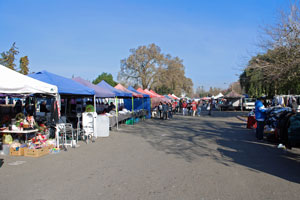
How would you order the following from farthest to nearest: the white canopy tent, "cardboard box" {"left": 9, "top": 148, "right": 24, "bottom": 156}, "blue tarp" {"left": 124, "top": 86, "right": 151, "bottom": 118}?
"blue tarp" {"left": 124, "top": 86, "right": 151, "bottom": 118}
"cardboard box" {"left": 9, "top": 148, "right": 24, "bottom": 156}
the white canopy tent

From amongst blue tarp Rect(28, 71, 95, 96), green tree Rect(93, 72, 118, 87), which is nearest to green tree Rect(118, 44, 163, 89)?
green tree Rect(93, 72, 118, 87)

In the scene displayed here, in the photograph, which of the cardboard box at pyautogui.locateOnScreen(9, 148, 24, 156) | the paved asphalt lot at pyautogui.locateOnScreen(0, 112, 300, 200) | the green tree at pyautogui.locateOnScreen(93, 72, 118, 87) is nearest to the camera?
the paved asphalt lot at pyautogui.locateOnScreen(0, 112, 300, 200)

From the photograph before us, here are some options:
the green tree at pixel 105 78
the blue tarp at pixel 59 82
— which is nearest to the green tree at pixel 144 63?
the green tree at pixel 105 78

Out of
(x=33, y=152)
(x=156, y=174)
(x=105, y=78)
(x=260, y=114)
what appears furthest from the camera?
(x=105, y=78)

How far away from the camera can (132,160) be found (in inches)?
286

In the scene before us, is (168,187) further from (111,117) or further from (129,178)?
(111,117)

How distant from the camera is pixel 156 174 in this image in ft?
19.1

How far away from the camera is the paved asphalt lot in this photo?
459 centimetres

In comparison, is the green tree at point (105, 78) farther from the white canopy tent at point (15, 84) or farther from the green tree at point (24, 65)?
the white canopy tent at point (15, 84)

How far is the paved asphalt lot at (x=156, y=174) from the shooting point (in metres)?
4.59

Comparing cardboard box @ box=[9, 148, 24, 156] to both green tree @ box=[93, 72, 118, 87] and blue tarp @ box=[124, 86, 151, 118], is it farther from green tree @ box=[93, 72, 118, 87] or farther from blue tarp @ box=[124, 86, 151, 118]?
green tree @ box=[93, 72, 118, 87]

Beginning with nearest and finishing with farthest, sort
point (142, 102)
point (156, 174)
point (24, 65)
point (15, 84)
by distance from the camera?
point (156, 174) < point (15, 84) < point (142, 102) < point (24, 65)

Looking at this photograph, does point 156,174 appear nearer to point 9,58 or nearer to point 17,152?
point 17,152

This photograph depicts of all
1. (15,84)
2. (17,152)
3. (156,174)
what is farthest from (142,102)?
(156,174)
